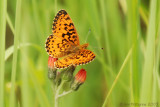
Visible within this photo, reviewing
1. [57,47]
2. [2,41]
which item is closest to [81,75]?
[57,47]

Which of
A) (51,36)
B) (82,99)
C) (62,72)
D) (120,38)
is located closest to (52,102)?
(62,72)

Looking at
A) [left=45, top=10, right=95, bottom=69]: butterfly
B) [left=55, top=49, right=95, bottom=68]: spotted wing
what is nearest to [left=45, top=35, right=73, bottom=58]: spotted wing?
[left=45, top=10, right=95, bottom=69]: butterfly

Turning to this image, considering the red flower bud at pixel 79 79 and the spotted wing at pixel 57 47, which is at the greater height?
the spotted wing at pixel 57 47

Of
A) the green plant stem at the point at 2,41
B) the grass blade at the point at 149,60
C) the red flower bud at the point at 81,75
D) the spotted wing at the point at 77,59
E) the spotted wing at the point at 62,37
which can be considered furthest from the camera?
the spotted wing at the point at 62,37

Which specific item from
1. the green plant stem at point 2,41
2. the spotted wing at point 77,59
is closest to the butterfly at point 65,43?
the spotted wing at point 77,59

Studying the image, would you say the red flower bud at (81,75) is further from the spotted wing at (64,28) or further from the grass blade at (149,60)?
A: the grass blade at (149,60)

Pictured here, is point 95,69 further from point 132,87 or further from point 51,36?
point 132,87

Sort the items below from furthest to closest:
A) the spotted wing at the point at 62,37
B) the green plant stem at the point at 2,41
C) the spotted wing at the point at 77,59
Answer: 1. the spotted wing at the point at 62,37
2. the spotted wing at the point at 77,59
3. the green plant stem at the point at 2,41
